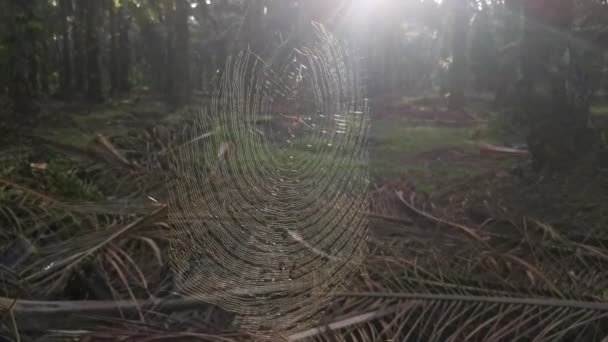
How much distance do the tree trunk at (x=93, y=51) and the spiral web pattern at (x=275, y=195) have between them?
66.5 ft

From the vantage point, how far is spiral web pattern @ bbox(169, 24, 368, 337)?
8.79ft

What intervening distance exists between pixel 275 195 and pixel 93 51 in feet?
71.2

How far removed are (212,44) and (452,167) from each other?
31.1 metres

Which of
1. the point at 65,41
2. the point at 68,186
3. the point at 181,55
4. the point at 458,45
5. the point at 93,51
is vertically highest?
the point at 65,41

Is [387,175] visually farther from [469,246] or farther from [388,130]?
[388,130]

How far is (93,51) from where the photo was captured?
76.6 ft

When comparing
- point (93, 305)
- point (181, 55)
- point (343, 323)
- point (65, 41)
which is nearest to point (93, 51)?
point (181, 55)

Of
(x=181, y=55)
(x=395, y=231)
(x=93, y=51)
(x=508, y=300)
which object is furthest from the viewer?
(x=93, y=51)

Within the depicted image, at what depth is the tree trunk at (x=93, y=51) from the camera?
22672 mm

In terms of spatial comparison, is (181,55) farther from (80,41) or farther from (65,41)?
(65,41)

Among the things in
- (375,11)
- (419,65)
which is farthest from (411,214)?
(419,65)

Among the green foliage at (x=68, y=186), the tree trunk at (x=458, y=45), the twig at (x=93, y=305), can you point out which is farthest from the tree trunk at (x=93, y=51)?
the twig at (x=93, y=305)

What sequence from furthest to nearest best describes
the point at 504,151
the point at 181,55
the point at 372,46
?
the point at 372,46 < the point at 181,55 < the point at 504,151

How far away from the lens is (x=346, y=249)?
2.92m
